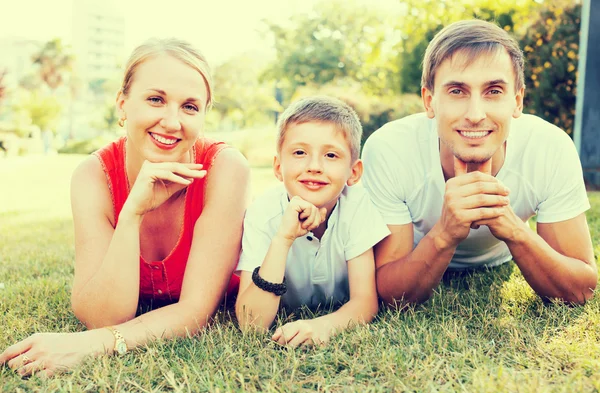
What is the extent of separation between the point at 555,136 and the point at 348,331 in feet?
5.27

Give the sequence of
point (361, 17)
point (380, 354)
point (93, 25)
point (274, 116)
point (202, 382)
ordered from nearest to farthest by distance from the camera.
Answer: point (202, 382) → point (380, 354) → point (361, 17) → point (274, 116) → point (93, 25)

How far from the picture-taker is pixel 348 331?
271cm

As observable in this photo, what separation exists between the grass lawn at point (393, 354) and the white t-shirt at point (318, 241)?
35 cm

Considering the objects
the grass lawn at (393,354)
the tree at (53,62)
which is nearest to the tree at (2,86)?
the grass lawn at (393,354)

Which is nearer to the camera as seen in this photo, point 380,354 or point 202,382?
point 202,382

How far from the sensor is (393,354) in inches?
92.1

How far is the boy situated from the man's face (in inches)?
20.3

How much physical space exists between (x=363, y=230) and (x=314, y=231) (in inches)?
11.2

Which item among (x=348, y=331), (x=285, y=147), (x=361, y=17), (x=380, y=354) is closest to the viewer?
(x=380, y=354)

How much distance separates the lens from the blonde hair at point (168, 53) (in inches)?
116

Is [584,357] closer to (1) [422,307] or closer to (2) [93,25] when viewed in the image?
(1) [422,307]

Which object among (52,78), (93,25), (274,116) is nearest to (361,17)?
(274,116)

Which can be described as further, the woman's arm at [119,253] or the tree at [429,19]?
the tree at [429,19]

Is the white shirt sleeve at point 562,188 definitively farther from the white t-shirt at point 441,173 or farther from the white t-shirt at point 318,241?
the white t-shirt at point 318,241
